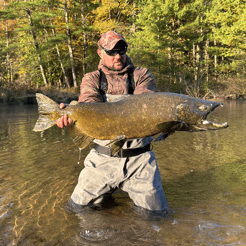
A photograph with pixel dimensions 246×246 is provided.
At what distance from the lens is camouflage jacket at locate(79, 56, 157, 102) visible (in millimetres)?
3649

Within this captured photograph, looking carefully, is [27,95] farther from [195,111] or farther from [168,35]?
[195,111]

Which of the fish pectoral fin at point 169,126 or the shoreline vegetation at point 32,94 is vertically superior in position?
the fish pectoral fin at point 169,126

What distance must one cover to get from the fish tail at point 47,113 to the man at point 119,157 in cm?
43

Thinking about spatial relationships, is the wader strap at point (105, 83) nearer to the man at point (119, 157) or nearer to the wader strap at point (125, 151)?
the man at point (119, 157)

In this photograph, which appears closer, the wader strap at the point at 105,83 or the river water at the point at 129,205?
the river water at the point at 129,205

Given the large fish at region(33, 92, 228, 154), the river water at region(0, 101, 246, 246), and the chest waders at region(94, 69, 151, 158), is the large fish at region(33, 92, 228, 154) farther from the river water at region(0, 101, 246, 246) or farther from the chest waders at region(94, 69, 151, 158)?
the river water at region(0, 101, 246, 246)

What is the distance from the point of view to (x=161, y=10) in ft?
93.9

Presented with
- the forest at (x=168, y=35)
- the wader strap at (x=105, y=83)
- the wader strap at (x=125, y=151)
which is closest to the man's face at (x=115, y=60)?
the wader strap at (x=105, y=83)

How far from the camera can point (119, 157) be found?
12.3 ft

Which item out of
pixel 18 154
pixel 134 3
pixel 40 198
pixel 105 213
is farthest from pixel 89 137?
pixel 134 3

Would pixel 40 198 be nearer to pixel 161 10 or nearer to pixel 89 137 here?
pixel 89 137

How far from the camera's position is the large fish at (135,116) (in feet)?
9.73

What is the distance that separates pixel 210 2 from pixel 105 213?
3445 centimetres

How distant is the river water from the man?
1.07ft
